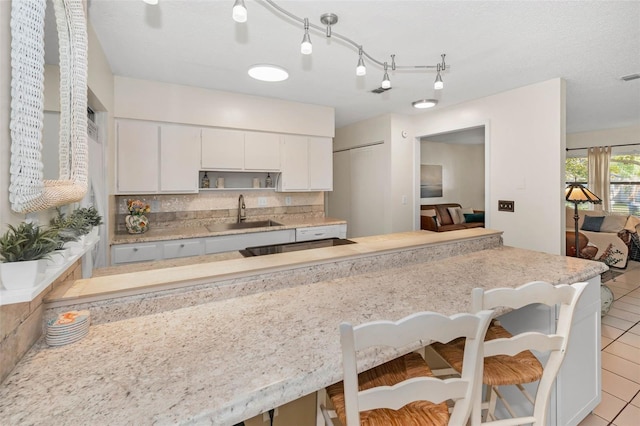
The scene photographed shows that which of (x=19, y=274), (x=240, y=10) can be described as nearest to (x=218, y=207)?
(x=240, y=10)

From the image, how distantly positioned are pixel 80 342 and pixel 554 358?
1.65 meters

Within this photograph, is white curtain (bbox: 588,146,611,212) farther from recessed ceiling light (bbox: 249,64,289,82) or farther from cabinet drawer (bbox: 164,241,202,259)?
cabinet drawer (bbox: 164,241,202,259)

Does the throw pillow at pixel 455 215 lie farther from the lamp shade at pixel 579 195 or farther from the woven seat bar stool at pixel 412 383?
the woven seat bar stool at pixel 412 383

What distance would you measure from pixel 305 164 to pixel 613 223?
5480mm

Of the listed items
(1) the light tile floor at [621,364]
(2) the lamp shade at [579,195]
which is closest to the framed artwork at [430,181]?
(2) the lamp shade at [579,195]

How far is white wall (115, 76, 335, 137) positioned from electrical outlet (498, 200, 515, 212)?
2.21m

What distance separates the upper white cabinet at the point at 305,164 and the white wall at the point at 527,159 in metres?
1.86

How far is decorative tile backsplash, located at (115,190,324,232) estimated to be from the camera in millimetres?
3271

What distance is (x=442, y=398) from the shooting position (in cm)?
87

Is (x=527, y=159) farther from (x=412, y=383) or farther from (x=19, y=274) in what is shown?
(x=19, y=274)

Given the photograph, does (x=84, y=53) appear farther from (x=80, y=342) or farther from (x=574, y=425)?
(x=574, y=425)

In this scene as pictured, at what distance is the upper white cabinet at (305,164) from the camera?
3.75 m

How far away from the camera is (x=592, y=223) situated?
5.34 metres

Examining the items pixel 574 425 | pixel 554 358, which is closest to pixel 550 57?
pixel 554 358
